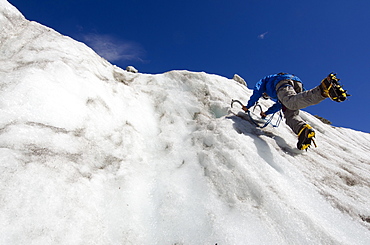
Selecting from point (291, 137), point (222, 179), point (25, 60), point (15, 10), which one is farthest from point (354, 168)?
point (15, 10)

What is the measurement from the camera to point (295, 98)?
5.67m

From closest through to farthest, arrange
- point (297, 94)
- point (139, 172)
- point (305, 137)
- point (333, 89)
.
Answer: point (333, 89)
point (139, 172)
point (297, 94)
point (305, 137)

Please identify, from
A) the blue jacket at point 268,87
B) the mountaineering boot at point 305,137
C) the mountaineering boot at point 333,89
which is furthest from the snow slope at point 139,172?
the mountaineering boot at point 333,89

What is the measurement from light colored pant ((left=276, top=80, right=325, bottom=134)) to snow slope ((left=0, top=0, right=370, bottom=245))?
0.72 m

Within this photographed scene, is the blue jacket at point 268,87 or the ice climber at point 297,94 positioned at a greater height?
the blue jacket at point 268,87

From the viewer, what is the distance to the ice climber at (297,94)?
466 cm

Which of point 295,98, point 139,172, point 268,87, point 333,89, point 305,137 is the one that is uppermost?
point 268,87

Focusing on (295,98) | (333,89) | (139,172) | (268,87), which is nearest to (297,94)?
(295,98)

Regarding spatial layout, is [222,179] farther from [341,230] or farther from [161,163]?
[341,230]

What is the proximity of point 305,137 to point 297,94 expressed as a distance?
1.16 metres

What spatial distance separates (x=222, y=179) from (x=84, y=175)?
267 centimetres

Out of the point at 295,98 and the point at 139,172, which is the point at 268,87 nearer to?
the point at 295,98

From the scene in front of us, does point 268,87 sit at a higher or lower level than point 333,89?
higher

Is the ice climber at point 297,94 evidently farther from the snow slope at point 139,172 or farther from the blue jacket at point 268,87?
the snow slope at point 139,172
